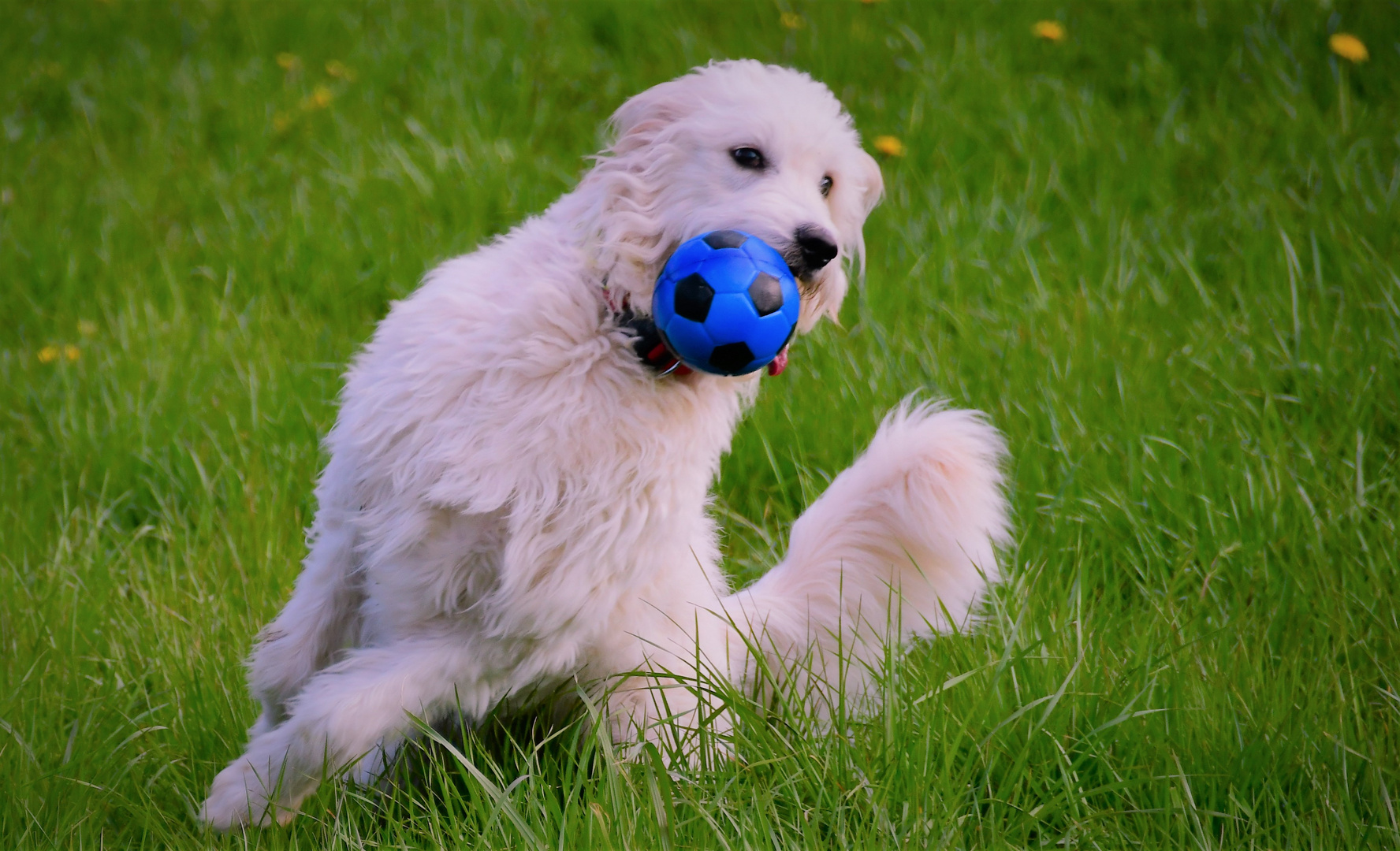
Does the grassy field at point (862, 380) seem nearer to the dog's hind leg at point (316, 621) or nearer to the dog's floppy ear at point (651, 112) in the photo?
the dog's hind leg at point (316, 621)

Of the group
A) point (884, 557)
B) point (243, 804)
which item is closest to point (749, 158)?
point (884, 557)

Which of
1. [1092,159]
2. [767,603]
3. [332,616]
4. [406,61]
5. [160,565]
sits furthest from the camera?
[406,61]

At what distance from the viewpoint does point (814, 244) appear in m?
2.19

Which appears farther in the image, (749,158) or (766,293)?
(749,158)

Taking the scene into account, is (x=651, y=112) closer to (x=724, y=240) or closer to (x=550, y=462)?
(x=724, y=240)

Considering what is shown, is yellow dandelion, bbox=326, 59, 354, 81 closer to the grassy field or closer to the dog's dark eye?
the grassy field

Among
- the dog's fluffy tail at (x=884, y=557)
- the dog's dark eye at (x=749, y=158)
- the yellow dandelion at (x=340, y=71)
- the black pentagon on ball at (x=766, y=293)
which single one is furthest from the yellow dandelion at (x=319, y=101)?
the black pentagon on ball at (x=766, y=293)

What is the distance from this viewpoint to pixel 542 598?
2191 millimetres

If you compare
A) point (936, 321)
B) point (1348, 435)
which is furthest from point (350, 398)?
point (1348, 435)

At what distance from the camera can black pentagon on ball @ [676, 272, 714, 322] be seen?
80.4 inches

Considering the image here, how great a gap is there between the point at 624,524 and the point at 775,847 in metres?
0.67

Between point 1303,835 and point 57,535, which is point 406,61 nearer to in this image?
point 57,535

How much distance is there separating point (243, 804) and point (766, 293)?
146 cm

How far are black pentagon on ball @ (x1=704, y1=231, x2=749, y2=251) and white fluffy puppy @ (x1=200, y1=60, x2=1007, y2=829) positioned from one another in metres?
0.07
